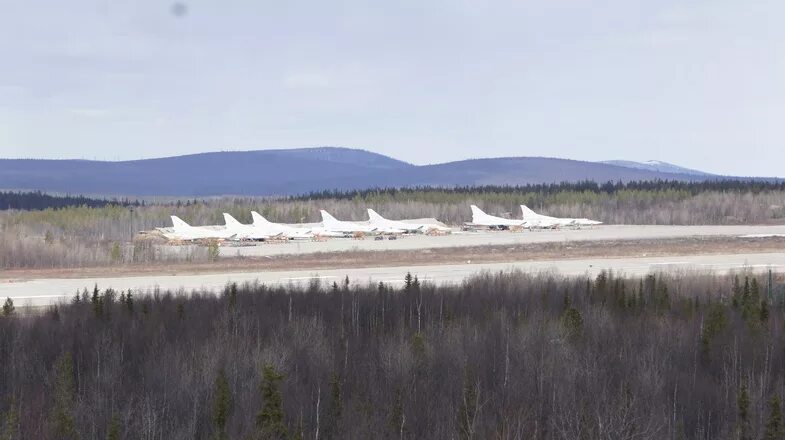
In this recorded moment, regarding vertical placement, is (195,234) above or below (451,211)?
below

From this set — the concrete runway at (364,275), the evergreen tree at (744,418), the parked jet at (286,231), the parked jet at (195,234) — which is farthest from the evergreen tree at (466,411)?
the parked jet at (286,231)

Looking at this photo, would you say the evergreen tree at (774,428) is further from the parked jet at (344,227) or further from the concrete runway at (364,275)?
the parked jet at (344,227)

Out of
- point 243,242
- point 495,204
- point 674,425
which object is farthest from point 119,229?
point 674,425

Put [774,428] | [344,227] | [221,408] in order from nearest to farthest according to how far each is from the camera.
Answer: [774,428] → [221,408] → [344,227]

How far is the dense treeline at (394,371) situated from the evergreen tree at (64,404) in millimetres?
24

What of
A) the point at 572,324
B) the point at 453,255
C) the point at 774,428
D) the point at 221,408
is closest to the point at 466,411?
the point at 221,408

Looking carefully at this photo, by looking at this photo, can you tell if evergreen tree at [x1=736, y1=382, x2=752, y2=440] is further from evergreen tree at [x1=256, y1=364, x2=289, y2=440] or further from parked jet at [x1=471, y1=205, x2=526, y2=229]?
parked jet at [x1=471, y1=205, x2=526, y2=229]

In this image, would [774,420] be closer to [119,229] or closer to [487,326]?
[487,326]

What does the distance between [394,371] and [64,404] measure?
421 cm

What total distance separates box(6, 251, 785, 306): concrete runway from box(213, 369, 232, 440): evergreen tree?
564 inches

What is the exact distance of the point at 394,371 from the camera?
40.7ft

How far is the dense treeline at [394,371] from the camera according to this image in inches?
401

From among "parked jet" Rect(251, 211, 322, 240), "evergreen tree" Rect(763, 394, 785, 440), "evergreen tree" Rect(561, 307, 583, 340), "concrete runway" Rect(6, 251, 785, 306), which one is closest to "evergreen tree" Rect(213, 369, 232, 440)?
"evergreen tree" Rect(763, 394, 785, 440)

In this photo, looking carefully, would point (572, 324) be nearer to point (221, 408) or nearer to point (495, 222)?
point (221, 408)
